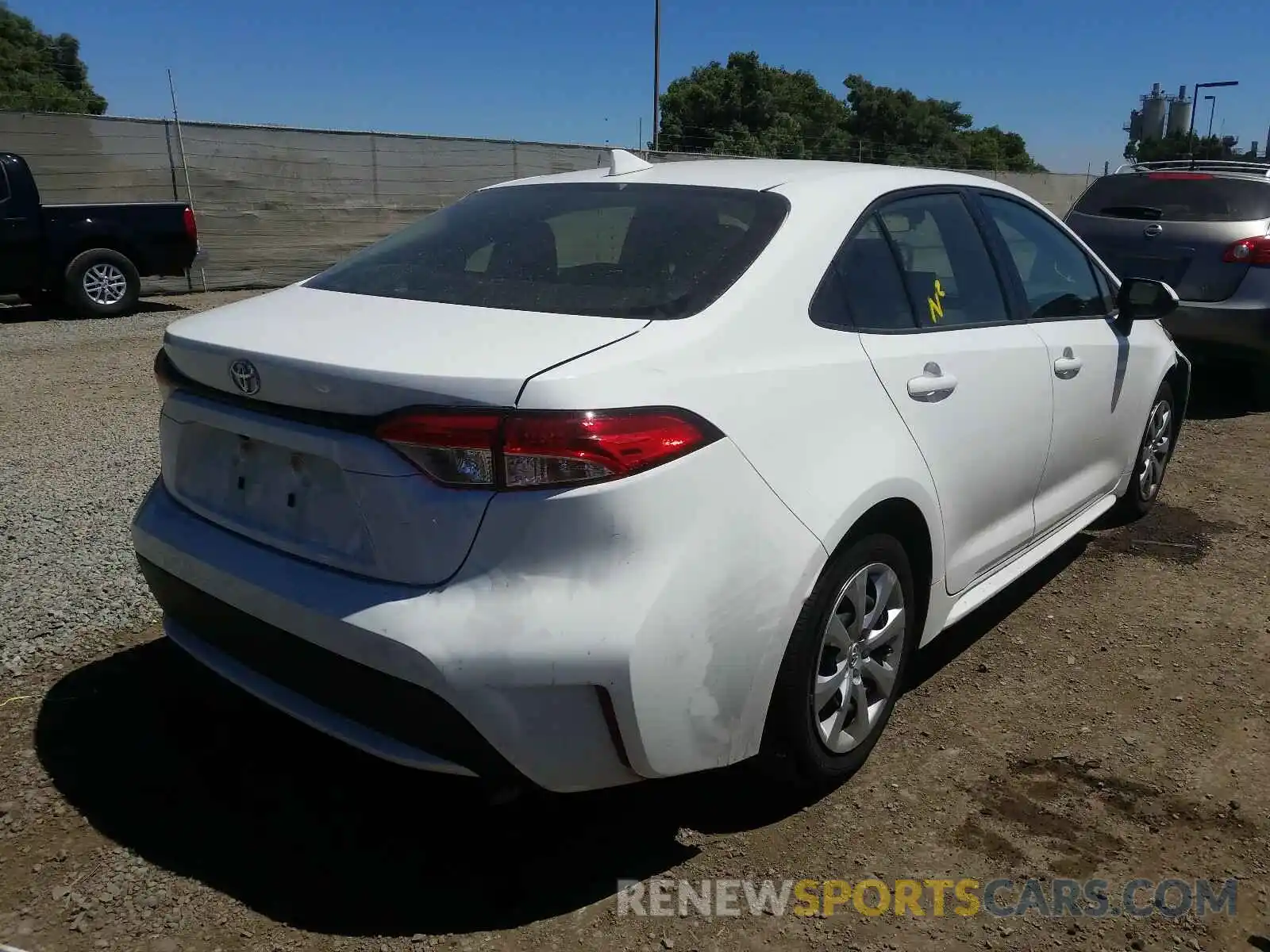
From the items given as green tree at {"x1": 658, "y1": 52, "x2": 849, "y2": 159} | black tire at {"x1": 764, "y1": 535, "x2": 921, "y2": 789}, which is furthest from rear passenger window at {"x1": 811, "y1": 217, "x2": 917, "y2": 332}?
green tree at {"x1": 658, "y1": 52, "x2": 849, "y2": 159}

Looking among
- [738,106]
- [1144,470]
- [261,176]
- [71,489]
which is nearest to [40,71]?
[738,106]

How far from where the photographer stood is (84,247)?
11.4 metres

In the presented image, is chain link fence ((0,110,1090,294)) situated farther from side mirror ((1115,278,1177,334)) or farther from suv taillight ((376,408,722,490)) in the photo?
suv taillight ((376,408,722,490))

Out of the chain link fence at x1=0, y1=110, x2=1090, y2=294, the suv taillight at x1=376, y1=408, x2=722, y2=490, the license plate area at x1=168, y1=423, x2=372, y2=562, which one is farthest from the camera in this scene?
the chain link fence at x1=0, y1=110, x2=1090, y2=294

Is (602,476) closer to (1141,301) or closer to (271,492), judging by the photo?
(271,492)

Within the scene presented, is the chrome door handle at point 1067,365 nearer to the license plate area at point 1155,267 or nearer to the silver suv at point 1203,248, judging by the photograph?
the silver suv at point 1203,248

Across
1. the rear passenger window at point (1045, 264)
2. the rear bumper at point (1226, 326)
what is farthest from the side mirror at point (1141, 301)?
the rear bumper at point (1226, 326)

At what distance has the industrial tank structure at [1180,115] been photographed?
209 feet

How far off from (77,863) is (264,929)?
1.83 feet

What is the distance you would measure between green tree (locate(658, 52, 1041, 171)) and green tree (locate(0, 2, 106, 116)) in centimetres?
2294

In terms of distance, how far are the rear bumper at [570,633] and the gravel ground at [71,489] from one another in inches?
66.1

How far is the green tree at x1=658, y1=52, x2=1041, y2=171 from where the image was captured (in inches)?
1980

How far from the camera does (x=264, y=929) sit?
92.0 inches

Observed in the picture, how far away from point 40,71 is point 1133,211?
1942 inches
